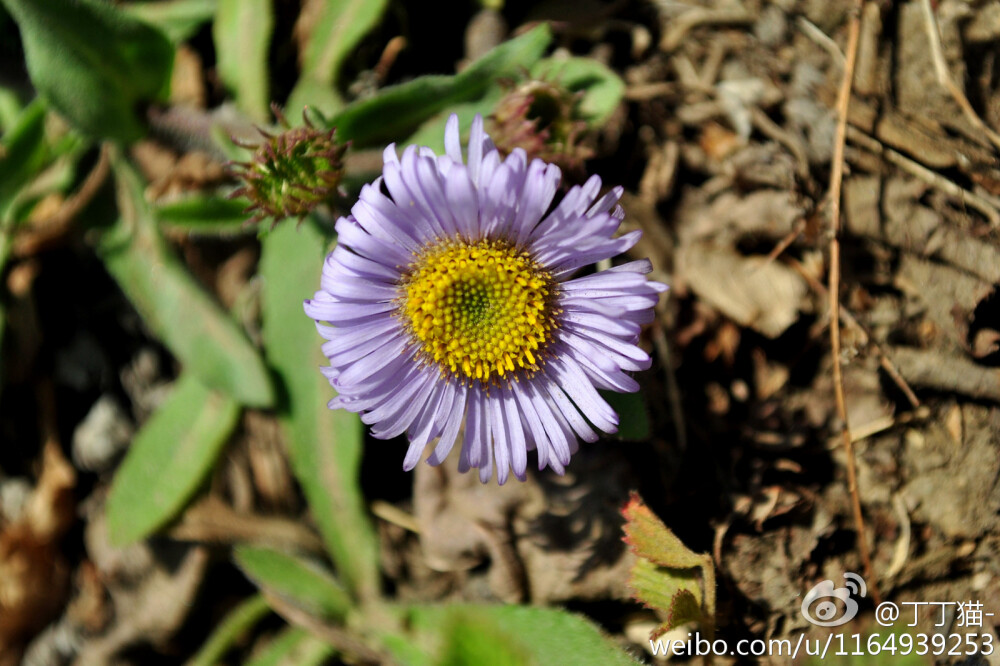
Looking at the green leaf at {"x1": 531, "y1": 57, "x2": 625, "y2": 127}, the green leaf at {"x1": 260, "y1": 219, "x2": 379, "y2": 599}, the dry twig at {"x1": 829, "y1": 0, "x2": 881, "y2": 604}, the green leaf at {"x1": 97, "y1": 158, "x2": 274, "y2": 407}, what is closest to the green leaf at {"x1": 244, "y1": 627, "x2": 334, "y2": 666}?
the green leaf at {"x1": 260, "y1": 219, "x2": 379, "y2": 599}

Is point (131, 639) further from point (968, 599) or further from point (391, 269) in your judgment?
point (968, 599)

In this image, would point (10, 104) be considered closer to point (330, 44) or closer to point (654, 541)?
point (330, 44)

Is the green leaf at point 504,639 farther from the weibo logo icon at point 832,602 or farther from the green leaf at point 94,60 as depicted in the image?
the green leaf at point 94,60

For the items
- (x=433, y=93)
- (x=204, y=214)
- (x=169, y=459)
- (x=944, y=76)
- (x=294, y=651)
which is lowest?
(x=294, y=651)

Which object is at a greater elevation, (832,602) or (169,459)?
(169,459)

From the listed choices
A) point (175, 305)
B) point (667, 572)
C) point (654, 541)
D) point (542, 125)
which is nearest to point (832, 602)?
point (667, 572)

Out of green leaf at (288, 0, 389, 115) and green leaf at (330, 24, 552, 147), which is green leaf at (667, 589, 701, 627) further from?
green leaf at (288, 0, 389, 115)

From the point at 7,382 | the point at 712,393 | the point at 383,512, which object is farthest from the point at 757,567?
the point at 7,382
